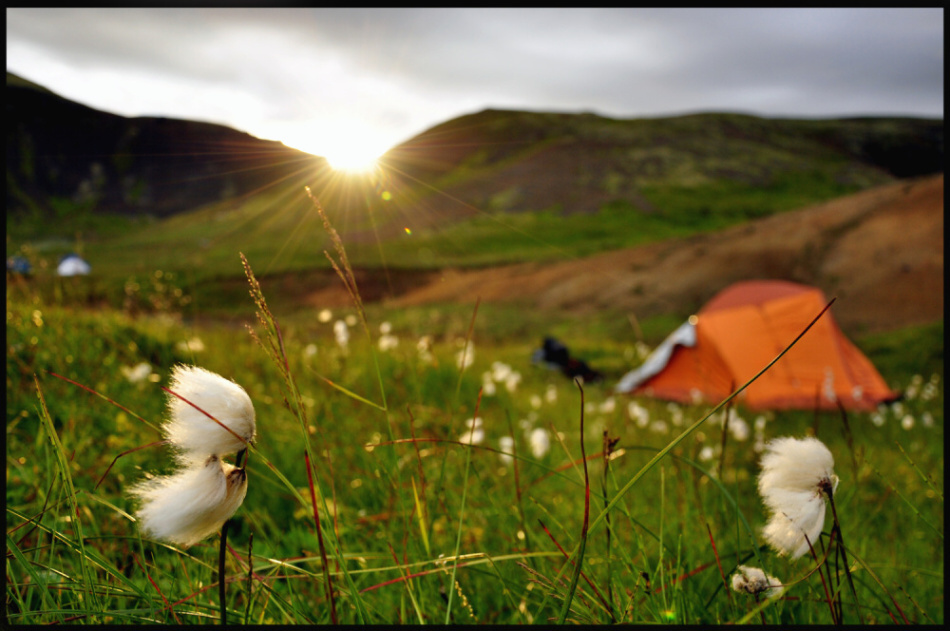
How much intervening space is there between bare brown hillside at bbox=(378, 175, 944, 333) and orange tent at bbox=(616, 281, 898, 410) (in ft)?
14.5

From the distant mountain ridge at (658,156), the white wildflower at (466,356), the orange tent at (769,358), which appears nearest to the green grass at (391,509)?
the white wildflower at (466,356)

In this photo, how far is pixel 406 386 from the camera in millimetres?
4285

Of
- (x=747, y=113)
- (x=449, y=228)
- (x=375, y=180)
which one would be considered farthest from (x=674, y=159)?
(x=375, y=180)

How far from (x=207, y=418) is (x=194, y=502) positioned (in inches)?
4.7

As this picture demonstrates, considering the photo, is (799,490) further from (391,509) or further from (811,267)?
(811,267)

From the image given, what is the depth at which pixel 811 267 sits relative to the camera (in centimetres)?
1409

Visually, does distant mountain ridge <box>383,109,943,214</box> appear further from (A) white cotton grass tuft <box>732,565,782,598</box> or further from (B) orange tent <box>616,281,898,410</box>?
(A) white cotton grass tuft <box>732,565,782,598</box>

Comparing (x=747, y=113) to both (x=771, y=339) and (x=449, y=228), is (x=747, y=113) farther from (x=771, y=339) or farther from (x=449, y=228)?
(x=771, y=339)

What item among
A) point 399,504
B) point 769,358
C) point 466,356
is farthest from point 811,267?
point 399,504

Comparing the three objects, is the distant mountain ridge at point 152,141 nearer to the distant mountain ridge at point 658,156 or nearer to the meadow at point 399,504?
the meadow at point 399,504

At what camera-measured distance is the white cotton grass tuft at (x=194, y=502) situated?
721mm

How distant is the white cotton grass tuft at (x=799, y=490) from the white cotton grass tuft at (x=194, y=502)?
93cm

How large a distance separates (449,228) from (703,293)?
82.2ft

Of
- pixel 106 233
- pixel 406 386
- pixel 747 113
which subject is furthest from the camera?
pixel 747 113
